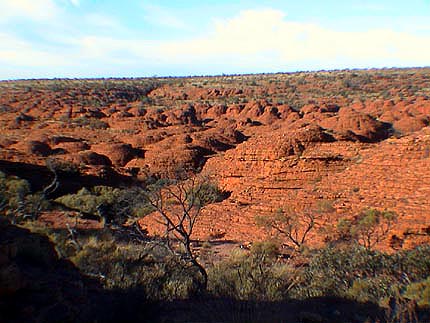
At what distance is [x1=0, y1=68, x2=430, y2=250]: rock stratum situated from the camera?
12.9m

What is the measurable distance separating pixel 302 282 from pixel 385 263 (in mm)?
1296

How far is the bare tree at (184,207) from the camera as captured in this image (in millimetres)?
7629

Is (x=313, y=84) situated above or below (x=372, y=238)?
below

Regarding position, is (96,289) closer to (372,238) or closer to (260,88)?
(372,238)

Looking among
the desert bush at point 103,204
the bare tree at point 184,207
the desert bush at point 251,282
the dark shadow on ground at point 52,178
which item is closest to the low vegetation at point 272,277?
the desert bush at point 251,282

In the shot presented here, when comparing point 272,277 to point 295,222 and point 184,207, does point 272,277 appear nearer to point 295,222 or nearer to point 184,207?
point 184,207

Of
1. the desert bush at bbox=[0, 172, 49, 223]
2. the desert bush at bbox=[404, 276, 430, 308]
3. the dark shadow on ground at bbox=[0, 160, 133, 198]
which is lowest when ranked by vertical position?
the dark shadow on ground at bbox=[0, 160, 133, 198]

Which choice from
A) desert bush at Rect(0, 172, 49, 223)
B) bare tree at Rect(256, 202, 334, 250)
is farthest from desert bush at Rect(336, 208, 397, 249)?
desert bush at Rect(0, 172, 49, 223)

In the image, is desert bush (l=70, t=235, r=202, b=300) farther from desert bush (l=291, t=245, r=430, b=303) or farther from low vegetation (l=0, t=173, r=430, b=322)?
desert bush (l=291, t=245, r=430, b=303)

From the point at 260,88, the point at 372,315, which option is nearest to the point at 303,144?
the point at 372,315

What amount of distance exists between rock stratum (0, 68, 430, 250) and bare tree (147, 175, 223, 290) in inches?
28.9

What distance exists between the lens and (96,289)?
581cm

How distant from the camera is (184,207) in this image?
26.7 ft

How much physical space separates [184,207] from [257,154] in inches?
384
